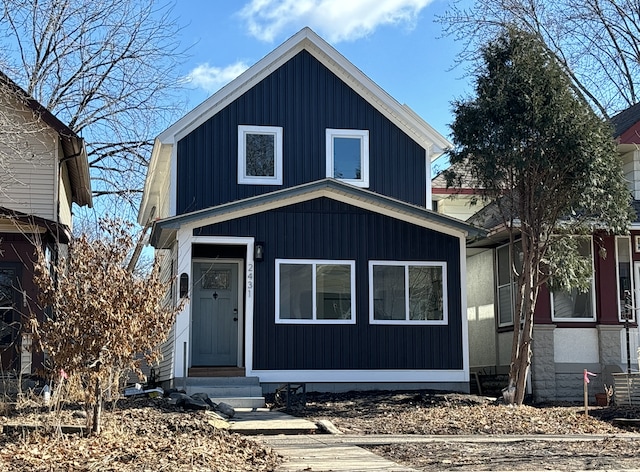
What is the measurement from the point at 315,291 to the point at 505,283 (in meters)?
4.71

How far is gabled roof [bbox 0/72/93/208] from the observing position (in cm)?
1450

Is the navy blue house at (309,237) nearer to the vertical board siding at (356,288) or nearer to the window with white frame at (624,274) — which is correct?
the vertical board siding at (356,288)

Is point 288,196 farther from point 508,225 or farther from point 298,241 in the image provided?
point 508,225

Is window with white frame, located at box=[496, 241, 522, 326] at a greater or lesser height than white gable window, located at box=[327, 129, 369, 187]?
lesser

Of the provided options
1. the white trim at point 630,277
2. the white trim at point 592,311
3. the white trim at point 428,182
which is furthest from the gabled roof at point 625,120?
the white trim at point 428,182

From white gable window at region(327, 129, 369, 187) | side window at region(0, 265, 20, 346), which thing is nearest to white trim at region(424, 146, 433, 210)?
white gable window at region(327, 129, 369, 187)

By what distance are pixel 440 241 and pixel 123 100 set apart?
39.4 feet

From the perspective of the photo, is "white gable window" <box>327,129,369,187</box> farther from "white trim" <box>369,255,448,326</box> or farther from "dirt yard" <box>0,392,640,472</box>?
"dirt yard" <box>0,392,640,472</box>

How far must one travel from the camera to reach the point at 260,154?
54.8ft

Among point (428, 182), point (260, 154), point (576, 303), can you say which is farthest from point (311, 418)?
point (428, 182)

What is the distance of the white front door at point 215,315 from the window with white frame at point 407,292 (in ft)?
9.13

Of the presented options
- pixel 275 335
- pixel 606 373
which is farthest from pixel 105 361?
pixel 606 373

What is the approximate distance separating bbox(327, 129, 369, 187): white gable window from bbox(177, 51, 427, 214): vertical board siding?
0.43 ft

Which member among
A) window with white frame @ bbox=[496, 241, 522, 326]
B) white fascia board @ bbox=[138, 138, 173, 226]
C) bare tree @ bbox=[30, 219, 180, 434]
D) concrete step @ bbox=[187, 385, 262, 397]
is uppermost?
white fascia board @ bbox=[138, 138, 173, 226]
